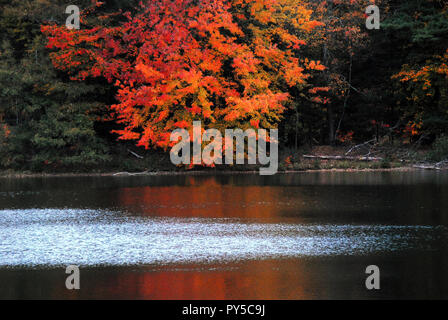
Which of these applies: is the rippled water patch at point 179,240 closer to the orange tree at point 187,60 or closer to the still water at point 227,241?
the still water at point 227,241

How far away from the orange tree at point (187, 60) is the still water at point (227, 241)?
743cm

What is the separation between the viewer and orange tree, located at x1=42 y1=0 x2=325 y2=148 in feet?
100

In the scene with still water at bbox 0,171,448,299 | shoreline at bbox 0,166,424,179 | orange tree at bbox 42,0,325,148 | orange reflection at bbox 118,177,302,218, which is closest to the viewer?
still water at bbox 0,171,448,299

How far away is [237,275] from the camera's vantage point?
35.4 ft

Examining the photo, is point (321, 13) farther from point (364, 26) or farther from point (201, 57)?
point (201, 57)

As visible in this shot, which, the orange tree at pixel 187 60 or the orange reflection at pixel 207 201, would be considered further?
the orange tree at pixel 187 60

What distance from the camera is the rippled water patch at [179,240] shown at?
40.6 ft

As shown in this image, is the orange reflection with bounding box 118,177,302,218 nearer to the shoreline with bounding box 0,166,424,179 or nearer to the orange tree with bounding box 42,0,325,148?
the shoreline with bounding box 0,166,424,179

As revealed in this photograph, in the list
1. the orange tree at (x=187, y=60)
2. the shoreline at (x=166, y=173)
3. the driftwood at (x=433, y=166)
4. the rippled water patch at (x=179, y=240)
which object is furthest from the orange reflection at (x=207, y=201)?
the driftwood at (x=433, y=166)

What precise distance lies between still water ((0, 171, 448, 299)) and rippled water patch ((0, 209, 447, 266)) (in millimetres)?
24

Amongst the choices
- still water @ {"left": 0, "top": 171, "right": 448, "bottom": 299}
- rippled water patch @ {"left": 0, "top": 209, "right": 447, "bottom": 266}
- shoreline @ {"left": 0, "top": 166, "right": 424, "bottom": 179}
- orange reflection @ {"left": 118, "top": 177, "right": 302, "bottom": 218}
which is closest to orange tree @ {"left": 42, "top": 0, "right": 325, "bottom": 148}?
shoreline @ {"left": 0, "top": 166, "right": 424, "bottom": 179}

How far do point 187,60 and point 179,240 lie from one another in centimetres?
1843

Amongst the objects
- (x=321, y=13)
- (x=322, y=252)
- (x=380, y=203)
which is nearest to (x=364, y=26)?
(x=321, y=13)
